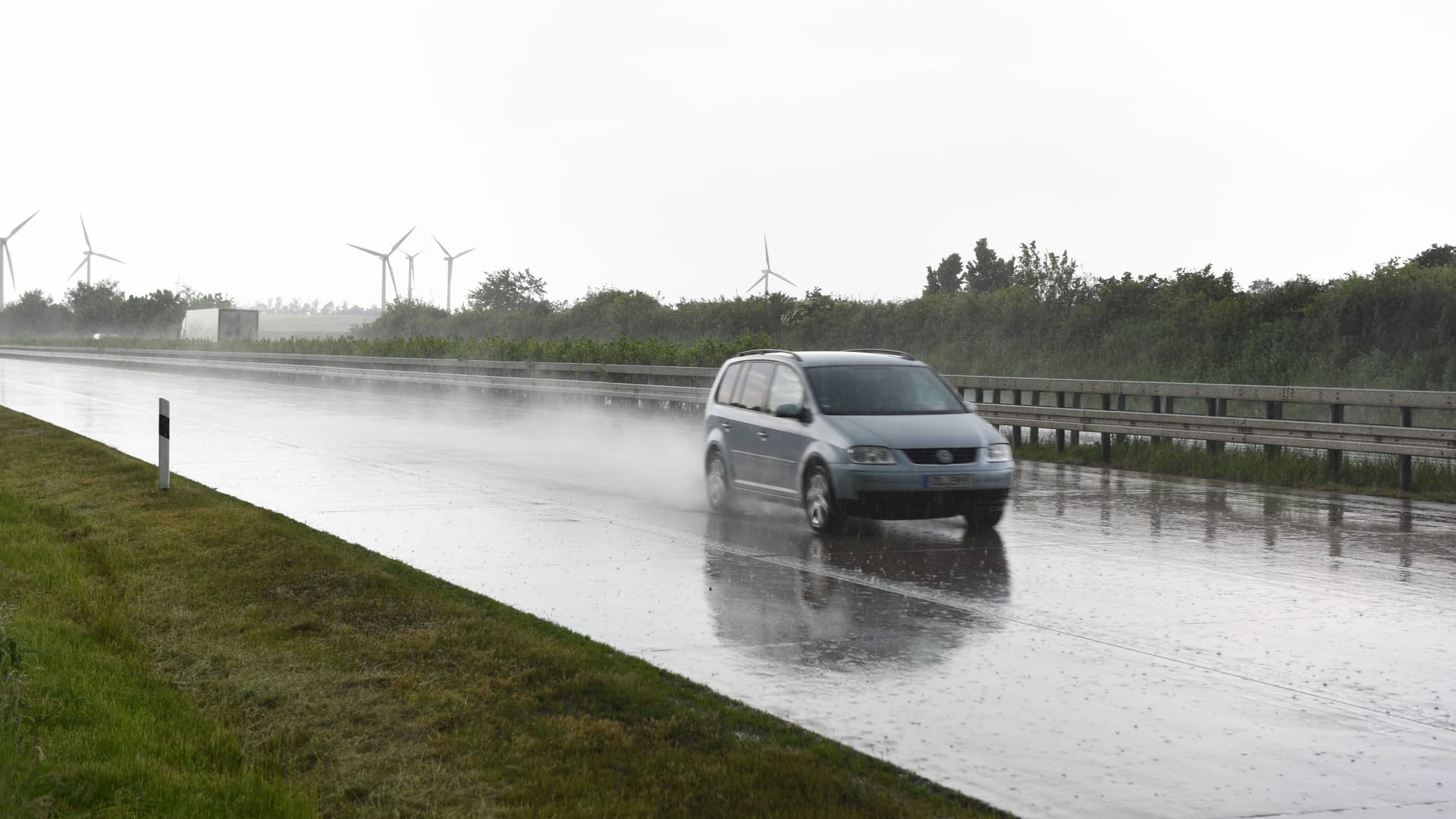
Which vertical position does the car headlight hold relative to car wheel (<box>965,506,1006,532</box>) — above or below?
above

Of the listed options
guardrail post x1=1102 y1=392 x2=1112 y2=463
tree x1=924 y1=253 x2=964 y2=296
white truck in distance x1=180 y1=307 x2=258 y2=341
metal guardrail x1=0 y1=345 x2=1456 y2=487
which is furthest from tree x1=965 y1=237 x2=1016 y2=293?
guardrail post x1=1102 y1=392 x2=1112 y2=463

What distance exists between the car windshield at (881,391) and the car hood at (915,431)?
8.7 inches

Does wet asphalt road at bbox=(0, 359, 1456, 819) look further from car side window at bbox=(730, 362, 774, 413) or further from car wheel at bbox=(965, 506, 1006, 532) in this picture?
car side window at bbox=(730, 362, 774, 413)

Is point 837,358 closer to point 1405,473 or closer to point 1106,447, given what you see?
point 1405,473

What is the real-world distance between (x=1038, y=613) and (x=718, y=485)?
6086 mm

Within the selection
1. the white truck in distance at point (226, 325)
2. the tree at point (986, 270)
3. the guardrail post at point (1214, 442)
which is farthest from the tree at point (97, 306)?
the guardrail post at point (1214, 442)

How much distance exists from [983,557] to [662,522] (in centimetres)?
338

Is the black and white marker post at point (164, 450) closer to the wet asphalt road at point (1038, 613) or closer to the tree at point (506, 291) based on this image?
the wet asphalt road at point (1038, 613)

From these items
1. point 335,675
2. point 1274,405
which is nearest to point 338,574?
point 335,675

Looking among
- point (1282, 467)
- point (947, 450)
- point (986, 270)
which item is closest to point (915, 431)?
point (947, 450)

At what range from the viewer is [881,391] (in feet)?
44.7

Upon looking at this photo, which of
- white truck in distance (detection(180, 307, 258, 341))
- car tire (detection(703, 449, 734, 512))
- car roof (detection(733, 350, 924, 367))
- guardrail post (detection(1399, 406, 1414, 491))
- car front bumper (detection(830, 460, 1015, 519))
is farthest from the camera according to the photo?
white truck in distance (detection(180, 307, 258, 341))

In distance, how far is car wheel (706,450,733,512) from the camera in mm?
14492

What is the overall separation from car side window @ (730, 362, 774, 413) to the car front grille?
2115 mm
